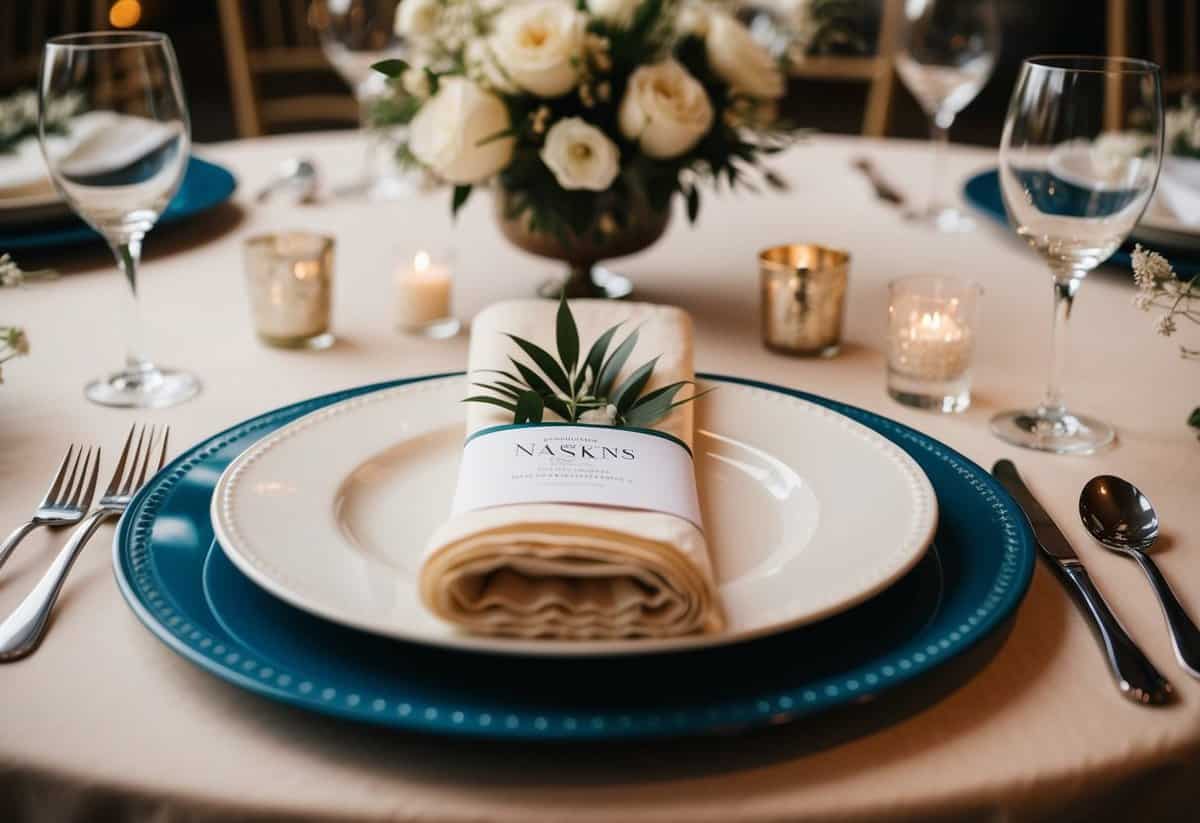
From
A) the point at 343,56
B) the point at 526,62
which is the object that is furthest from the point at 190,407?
the point at 343,56

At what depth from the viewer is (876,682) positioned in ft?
1.78

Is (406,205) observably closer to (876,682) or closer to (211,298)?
(211,298)

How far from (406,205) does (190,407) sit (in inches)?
27.6

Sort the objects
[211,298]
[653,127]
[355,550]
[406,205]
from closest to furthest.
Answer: [355,550] < [653,127] < [211,298] < [406,205]

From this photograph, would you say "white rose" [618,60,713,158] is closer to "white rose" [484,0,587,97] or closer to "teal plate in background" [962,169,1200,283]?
"white rose" [484,0,587,97]

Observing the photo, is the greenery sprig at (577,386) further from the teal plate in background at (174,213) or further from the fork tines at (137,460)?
the teal plate in background at (174,213)

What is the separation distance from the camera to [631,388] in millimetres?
799

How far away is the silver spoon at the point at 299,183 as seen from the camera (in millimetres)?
1608

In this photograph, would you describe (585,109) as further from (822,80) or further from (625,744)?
(822,80)

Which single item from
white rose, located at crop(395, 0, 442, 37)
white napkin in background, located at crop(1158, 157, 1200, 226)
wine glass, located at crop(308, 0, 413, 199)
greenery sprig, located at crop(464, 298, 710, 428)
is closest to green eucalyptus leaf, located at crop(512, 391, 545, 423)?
greenery sprig, located at crop(464, 298, 710, 428)

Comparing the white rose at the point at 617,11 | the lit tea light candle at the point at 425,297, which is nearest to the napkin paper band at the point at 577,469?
the lit tea light candle at the point at 425,297

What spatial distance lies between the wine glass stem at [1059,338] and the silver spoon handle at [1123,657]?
11.3 inches

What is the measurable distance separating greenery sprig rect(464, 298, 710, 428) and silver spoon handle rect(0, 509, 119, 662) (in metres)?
0.26

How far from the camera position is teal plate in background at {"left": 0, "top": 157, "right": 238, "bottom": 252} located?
128cm
